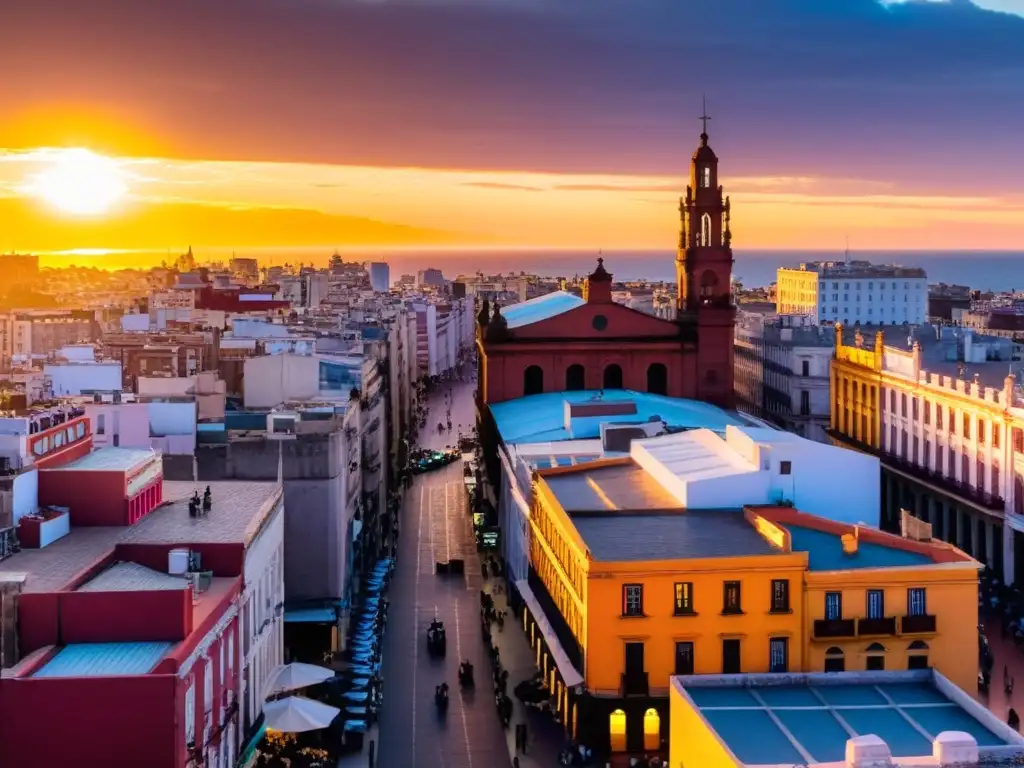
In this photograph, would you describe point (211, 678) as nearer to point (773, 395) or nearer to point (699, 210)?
point (699, 210)

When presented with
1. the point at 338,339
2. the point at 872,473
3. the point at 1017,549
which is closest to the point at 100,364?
the point at 338,339

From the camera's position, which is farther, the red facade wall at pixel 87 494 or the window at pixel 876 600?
the window at pixel 876 600

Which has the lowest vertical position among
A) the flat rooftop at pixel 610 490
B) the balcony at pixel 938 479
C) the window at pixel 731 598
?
the balcony at pixel 938 479

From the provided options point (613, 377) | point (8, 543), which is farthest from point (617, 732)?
point (613, 377)

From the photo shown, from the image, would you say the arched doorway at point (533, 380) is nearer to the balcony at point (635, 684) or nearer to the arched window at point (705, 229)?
the arched window at point (705, 229)

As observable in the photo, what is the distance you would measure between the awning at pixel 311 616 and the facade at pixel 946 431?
24889mm

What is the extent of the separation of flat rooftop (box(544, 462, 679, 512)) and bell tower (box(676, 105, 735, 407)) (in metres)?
26.4

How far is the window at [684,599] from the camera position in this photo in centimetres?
3466

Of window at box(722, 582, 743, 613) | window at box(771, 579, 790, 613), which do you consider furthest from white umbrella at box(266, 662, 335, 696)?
window at box(771, 579, 790, 613)

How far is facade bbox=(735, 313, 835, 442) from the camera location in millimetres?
80562

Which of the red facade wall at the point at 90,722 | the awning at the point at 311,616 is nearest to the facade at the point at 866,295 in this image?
the awning at the point at 311,616

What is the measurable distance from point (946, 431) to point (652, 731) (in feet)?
93.1

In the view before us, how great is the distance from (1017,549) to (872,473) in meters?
11.2

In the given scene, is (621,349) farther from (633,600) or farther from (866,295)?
(866,295)
